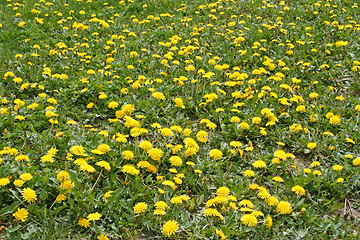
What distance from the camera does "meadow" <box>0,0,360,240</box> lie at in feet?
10.7

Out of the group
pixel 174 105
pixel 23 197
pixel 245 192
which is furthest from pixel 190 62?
pixel 23 197

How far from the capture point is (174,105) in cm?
499

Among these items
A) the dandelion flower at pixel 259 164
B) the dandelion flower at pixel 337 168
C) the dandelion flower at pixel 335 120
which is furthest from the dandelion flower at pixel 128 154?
the dandelion flower at pixel 335 120

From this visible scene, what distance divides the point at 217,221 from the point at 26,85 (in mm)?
3334

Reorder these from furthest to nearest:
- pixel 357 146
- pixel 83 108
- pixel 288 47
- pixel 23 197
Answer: pixel 288 47 → pixel 83 108 → pixel 357 146 → pixel 23 197

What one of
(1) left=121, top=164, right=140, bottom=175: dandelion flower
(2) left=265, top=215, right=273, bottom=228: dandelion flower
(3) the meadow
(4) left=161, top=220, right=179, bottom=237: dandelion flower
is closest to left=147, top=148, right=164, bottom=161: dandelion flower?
(3) the meadow

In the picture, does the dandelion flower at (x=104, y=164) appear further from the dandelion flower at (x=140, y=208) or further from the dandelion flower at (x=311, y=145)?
the dandelion flower at (x=311, y=145)

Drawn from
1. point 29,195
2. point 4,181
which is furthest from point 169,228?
point 4,181

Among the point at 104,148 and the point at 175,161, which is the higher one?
the point at 104,148

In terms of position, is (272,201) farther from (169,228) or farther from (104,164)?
(104,164)

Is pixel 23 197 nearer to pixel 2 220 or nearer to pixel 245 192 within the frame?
pixel 2 220

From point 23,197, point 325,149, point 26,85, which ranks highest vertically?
point 26,85

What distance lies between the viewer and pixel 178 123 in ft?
15.3

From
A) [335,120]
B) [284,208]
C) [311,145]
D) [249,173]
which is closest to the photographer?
[284,208]
